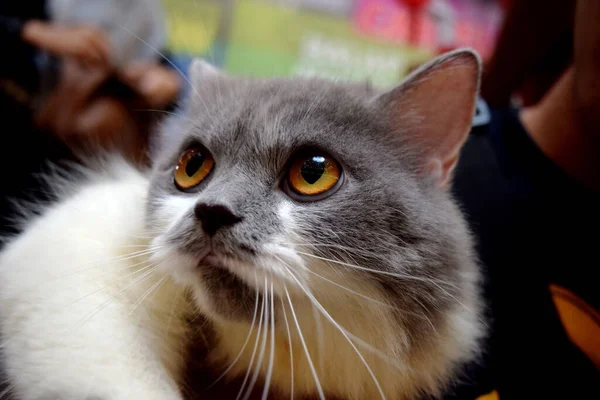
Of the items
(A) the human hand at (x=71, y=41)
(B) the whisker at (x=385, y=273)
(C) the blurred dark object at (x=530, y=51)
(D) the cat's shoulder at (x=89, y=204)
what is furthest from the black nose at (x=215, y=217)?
(A) the human hand at (x=71, y=41)


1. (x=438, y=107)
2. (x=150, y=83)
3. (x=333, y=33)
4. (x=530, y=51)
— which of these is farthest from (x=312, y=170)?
(x=333, y=33)

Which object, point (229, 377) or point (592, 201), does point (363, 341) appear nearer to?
point (229, 377)

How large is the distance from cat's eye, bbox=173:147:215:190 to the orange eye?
0.17 m

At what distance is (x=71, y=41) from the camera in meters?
1.79

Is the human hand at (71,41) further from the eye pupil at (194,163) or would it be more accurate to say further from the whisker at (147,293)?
the whisker at (147,293)

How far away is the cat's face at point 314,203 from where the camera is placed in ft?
2.06

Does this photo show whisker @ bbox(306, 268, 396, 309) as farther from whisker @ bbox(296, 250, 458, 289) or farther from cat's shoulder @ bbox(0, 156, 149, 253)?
cat's shoulder @ bbox(0, 156, 149, 253)

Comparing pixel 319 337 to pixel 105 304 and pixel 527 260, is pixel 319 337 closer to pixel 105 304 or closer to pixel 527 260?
pixel 105 304

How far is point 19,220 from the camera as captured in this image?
38.3 inches

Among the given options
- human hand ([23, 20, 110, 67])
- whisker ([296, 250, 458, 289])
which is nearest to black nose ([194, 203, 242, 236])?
whisker ([296, 250, 458, 289])

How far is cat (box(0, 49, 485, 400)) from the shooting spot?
0.63 meters

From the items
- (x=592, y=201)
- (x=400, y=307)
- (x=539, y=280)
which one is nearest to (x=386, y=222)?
(x=400, y=307)

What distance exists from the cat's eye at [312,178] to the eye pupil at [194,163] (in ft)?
0.62

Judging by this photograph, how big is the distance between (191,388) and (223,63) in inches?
101
